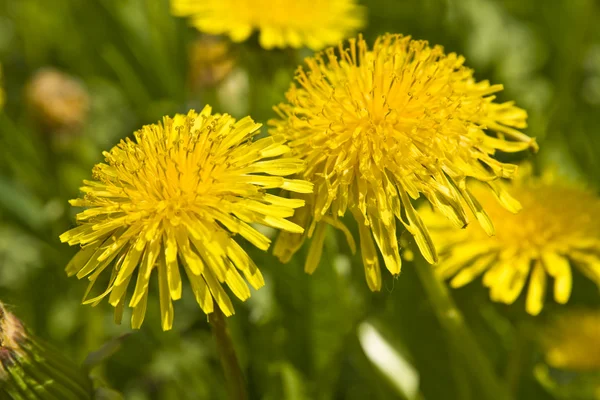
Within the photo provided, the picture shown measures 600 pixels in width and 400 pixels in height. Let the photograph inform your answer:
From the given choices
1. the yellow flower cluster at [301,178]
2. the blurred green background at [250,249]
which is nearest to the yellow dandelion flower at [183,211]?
the yellow flower cluster at [301,178]

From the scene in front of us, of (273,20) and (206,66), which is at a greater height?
(273,20)

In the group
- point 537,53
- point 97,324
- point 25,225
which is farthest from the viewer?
point 537,53

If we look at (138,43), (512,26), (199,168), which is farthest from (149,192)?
(512,26)

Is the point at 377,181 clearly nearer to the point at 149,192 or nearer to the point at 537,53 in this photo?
the point at 149,192

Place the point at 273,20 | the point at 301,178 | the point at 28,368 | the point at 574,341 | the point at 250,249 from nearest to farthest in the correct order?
the point at 28,368, the point at 301,178, the point at 574,341, the point at 250,249, the point at 273,20

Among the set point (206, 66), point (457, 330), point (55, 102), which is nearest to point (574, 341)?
point (457, 330)

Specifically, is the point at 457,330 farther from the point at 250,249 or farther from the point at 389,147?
the point at 250,249

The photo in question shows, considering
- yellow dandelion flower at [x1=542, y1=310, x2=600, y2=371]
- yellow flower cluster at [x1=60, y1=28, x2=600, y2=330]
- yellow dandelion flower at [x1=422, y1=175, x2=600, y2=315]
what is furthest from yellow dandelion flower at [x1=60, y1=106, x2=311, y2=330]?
yellow dandelion flower at [x1=542, y1=310, x2=600, y2=371]
